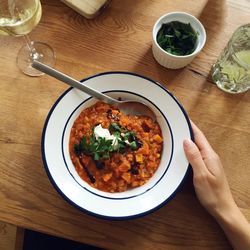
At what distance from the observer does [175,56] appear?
44.0 inches

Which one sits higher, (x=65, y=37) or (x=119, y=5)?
(x=119, y=5)

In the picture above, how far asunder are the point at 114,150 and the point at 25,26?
45cm

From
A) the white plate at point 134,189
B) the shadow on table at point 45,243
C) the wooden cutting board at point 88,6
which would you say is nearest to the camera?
the white plate at point 134,189

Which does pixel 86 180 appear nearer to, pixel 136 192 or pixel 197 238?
pixel 136 192

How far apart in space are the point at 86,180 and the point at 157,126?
0.91ft

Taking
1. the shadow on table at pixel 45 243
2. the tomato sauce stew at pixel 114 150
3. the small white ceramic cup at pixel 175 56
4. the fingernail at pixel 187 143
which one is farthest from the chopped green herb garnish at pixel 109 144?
the shadow on table at pixel 45 243

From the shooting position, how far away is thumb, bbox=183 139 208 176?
99cm

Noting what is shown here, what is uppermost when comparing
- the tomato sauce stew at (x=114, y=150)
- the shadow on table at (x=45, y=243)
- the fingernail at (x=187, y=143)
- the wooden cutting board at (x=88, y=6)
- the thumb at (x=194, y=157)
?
the wooden cutting board at (x=88, y=6)

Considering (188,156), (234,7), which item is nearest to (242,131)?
(188,156)

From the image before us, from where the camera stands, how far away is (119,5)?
4.22 feet

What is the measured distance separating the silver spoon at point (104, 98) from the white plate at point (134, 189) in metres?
0.02

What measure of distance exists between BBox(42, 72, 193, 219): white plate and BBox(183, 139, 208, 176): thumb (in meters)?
0.02

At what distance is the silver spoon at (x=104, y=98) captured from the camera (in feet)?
3.44

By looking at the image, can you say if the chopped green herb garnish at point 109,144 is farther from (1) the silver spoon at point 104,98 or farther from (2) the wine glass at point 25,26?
(2) the wine glass at point 25,26
